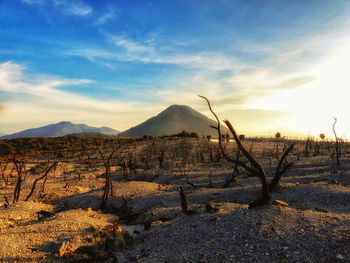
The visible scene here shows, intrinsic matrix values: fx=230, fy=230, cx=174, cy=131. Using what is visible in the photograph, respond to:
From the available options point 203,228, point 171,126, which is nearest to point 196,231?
point 203,228

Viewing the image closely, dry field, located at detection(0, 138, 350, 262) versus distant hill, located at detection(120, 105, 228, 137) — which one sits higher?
distant hill, located at detection(120, 105, 228, 137)

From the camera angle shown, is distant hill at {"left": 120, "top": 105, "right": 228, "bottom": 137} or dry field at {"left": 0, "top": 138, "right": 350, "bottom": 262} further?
distant hill at {"left": 120, "top": 105, "right": 228, "bottom": 137}

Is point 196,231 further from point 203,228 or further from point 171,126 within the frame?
point 171,126

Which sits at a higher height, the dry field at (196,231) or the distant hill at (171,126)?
the distant hill at (171,126)

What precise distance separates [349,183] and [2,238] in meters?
9.16

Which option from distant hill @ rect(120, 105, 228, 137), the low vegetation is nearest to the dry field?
the low vegetation

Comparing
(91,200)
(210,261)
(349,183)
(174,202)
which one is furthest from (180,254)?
(349,183)

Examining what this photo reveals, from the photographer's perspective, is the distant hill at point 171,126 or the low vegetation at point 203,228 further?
the distant hill at point 171,126

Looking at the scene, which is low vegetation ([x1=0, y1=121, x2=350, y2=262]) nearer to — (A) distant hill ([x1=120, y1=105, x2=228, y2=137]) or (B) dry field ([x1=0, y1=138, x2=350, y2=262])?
(B) dry field ([x1=0, y1=138, x2=350, y2=262])

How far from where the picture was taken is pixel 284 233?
3.64 m

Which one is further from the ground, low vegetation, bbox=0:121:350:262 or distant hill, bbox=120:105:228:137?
distant hill, bbox=120:105:228:137

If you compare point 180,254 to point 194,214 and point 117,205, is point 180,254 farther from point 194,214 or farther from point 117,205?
point 117,205

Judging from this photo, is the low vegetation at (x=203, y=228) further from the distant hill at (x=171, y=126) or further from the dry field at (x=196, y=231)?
the distant hill at (x=171, y=126)

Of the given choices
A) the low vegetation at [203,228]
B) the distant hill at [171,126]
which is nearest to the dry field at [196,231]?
the low vegetation at [203,228]
